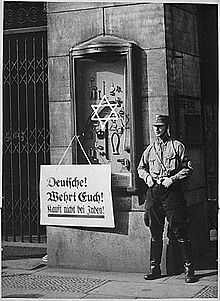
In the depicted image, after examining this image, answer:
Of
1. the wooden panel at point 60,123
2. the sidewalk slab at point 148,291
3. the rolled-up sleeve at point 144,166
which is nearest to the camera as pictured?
the sidewalk slab at point 148,291

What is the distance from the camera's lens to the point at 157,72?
5.10 metres

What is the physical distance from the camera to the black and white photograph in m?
5.09

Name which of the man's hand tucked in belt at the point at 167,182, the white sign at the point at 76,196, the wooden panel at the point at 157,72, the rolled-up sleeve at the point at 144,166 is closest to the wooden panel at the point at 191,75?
the wooden panel at the point at 157,72

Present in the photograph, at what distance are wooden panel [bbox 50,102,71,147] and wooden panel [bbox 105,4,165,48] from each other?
2.39 feet

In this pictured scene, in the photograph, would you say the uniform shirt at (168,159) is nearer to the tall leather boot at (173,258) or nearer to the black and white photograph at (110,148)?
the black and white photograph at (110,148)

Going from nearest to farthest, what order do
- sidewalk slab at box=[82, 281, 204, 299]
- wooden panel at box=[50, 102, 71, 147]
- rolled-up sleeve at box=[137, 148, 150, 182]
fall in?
sidewalk slab at box=[82, 281, 204, 299]
rolled-up sleeve at box=[137, 148, 150, 182]
wooden panel at box=[50, 102, 71, 147]

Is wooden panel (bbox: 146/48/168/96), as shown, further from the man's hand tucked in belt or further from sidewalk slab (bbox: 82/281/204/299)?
sidewalk slab (bbox: 82/281/204/299)

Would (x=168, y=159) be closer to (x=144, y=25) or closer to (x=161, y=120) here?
(x=161, y=120)

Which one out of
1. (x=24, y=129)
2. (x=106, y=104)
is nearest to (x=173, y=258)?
(x=106, y=104)

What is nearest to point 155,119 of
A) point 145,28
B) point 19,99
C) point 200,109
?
point 200,109

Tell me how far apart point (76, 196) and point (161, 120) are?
89 cm

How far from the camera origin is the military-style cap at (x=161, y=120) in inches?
200

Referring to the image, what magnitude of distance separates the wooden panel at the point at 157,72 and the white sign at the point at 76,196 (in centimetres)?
70

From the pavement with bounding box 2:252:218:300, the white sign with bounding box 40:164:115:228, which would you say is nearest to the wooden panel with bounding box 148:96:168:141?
the white sign with bounding box 40:164:115:228
